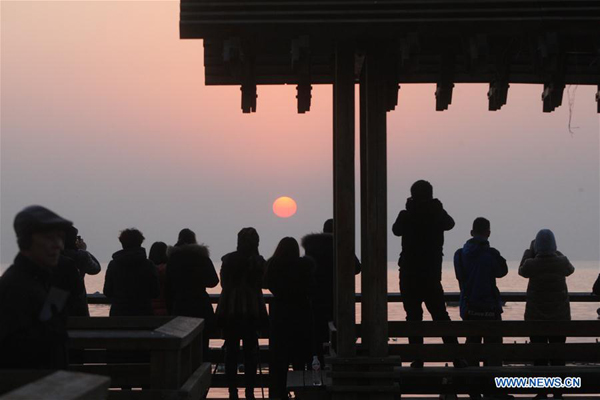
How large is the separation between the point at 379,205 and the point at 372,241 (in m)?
0.31

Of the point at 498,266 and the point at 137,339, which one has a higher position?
the point at 498,266

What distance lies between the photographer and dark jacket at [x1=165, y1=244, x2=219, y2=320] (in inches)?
428

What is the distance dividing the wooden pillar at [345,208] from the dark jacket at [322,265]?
2136mm

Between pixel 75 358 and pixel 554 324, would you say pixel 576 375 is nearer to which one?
pixel 554 324

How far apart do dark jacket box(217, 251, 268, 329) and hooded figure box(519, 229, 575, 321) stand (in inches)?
111

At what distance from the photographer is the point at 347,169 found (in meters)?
8.77

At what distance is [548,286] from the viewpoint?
10922mm

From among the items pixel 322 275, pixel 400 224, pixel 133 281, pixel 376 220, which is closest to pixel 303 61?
pixel 376 220

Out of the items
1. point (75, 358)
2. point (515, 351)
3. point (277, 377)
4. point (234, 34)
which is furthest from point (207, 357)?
point (234, 34)

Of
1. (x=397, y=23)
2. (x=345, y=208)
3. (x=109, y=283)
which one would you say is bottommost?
(x=109, y=283)

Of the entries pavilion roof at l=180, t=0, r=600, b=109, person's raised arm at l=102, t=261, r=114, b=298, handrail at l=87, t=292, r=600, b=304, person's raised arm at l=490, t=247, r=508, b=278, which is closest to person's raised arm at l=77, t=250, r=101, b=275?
person's raised arm at l=102, t=261, r=114, b=298

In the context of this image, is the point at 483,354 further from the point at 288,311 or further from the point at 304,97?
the point at 304,97

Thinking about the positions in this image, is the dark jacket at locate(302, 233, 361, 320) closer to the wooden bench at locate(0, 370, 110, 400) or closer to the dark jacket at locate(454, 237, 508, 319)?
the dark jacket at locate(454, 237, 508, 319)

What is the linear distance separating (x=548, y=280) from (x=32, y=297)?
277 inches
